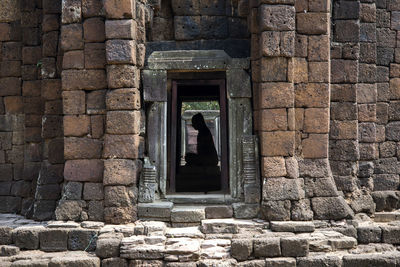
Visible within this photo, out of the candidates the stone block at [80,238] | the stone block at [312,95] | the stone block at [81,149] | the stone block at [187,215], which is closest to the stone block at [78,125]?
the stone block at [81,149]

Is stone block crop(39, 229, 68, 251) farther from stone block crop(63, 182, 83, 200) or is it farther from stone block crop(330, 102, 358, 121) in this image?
stone block crop(330, 102, 358, 121)

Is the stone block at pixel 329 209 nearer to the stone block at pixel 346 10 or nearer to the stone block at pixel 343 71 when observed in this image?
the stone block at pixel 343 71

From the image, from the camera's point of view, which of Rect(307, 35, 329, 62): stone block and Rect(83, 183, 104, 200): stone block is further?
Rect(307, 35, 329, 62): stone block

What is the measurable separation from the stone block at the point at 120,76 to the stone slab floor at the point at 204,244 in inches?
93.4

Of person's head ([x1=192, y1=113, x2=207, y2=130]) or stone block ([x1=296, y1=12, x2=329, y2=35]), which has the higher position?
stone block ([x1=296, y1=12, x2=329, y2=35])

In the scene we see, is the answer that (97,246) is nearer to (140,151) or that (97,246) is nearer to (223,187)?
(140,151)

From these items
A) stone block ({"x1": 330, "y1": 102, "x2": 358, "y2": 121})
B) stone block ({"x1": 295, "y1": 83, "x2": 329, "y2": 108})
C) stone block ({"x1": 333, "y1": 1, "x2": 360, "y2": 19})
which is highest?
stone block ({"x1": 333, "y1": 1, "x2": 360, "y2": 19})

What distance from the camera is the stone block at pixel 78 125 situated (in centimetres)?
755

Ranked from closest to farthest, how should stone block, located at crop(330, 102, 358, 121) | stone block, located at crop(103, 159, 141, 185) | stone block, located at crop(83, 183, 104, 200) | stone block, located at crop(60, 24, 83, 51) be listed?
stone block, located at crop(103, 159, 141, 185) < stone block, located at crop(83, 183, 104, 200) < stone block, located at crop(60, 24, 83, 51) < stone block, located at crop(330, 102, 358, 121)

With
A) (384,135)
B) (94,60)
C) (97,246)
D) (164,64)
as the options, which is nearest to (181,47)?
(164,64)

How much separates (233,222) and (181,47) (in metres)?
3.46

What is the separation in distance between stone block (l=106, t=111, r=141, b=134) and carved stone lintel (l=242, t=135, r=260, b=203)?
2018mm

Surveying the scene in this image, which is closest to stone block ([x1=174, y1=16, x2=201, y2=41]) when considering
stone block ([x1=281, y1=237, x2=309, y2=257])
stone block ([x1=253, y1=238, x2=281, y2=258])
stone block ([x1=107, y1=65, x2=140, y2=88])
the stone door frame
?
the stone door frame

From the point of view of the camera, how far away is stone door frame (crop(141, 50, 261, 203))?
26.2ft
